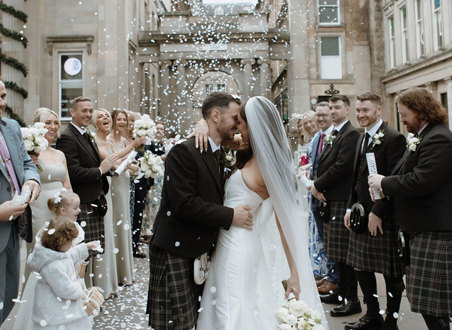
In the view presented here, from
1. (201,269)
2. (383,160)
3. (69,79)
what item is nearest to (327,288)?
(383,160)

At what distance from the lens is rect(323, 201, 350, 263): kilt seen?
5.45 metres

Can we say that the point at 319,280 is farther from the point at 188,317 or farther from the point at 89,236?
the point at 188,317

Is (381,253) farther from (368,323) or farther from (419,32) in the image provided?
(419,32)

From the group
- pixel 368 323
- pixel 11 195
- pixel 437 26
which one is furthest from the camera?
pixel 437 26

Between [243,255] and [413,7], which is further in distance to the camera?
[413,7]

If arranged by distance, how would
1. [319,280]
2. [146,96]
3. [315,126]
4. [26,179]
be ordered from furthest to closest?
[146,96]
[315,126]
[319,280]
[26,179]

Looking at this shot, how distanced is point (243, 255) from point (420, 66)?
21198mm

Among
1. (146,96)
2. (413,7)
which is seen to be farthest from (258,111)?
(146,96)

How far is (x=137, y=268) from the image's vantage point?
8.07m

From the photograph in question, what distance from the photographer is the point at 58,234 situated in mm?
3754

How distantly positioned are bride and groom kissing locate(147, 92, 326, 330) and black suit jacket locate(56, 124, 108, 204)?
91.3 inches

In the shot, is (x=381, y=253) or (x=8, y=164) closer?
(x=8, y=164)

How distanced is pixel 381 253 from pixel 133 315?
Result: 296cm

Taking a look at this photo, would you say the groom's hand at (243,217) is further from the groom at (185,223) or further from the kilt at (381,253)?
the kilt at (381,253)
